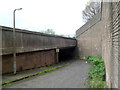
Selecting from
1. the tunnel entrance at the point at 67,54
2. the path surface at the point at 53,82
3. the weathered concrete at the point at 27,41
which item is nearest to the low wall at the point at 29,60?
the weathered concrete at the point at 27,41

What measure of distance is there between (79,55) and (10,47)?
1829 cm

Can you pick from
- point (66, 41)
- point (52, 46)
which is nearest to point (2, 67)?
point (52, 46)

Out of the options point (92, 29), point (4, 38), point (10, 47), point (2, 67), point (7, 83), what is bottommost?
point (7, 83)

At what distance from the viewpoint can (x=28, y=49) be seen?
14133 mm

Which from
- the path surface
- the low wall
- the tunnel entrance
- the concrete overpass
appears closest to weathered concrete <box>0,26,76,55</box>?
the concrete overpass

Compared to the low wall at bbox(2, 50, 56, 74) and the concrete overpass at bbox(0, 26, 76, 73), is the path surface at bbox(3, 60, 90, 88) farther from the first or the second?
the concrete overpass at bbox(0, 26, 76, 73)

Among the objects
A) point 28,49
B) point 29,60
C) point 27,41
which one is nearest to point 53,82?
point 28,49

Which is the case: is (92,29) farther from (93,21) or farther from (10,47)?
(10,47)

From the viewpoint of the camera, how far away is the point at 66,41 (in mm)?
25359

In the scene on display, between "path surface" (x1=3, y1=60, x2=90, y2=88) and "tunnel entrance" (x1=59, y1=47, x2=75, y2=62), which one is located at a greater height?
"tunnel entrance" (x1=59, y1=47, x2=75, y2=62)

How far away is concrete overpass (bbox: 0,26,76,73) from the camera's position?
458 inches

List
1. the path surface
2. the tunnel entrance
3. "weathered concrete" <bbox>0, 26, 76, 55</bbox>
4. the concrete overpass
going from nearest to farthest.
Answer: the path surface < "weathered concrete" <bbox>0, 26, 76, 55</bbox> < the concrete overpass < the tunnel entrance

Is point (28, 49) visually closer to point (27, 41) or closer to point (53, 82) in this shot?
point (27, 41)

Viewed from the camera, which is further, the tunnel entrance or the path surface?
the tunnel entrance
